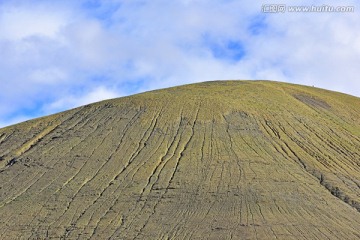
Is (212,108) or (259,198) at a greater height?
(212,108)

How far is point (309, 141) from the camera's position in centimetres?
9238

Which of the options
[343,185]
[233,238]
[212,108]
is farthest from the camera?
[212,108]

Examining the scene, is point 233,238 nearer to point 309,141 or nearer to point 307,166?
point 307,166

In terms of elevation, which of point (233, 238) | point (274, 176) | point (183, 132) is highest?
point (183, 132)

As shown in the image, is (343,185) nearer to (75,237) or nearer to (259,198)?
(259,198)

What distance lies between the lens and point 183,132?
90812 mm

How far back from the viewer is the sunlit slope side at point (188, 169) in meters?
75.6

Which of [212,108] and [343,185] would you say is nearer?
[343,185]

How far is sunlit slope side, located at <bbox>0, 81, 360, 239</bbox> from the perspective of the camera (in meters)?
75.6

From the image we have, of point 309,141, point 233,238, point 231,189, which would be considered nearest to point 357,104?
point 309,141

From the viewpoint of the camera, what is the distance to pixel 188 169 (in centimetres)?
8338

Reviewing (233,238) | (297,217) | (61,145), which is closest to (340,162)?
(297,217)

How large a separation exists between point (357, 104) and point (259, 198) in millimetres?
37639

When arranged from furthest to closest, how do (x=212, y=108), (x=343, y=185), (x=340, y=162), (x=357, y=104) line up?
(x=357, y=104), (x=212, y=108), (x=340, y=162), (x=343, y=185)
